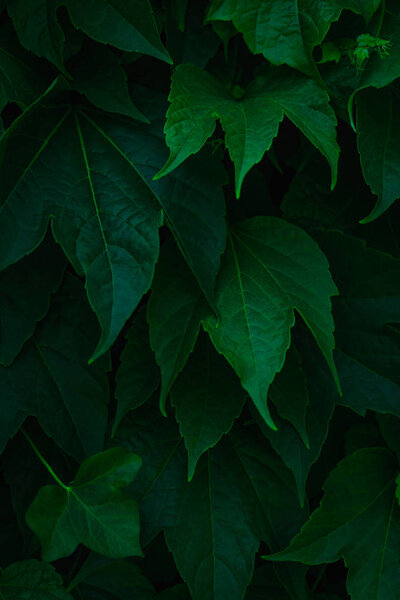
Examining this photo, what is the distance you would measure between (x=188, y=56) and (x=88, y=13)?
157 mm

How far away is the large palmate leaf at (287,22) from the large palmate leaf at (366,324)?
257mm

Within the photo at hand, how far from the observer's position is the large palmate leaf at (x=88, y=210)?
764 millimetres

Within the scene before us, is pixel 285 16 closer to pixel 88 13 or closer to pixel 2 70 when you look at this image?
pixel 88 13

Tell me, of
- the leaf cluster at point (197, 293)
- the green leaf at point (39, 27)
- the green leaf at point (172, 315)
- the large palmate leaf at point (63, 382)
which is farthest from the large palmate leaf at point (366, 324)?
the green leaf at point (39, 27)

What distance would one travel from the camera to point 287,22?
2.66ft

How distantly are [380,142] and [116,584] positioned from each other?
0.74 metres

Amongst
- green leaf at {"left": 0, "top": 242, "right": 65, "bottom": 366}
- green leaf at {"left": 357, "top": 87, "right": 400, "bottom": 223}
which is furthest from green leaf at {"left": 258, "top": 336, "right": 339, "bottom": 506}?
green leaf at {"left": 0, "top": 242, "right": 65, "bottom": 366}

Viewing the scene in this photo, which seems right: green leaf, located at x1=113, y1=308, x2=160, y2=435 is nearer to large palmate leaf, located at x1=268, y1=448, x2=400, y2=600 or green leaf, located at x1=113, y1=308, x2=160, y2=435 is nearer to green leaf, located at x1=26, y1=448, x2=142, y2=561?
green leaf, located at x1=26, y1=448, x2=142, y2=561

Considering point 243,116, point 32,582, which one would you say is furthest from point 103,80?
point 32,582

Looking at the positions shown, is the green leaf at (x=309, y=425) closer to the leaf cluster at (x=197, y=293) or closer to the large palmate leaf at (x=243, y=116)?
the leaf cluster at (x=197, y=293)

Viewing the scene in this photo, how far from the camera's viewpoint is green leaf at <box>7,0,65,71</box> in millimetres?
811

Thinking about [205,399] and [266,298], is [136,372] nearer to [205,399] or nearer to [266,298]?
[205,399]

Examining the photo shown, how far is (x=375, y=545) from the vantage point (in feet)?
3.10

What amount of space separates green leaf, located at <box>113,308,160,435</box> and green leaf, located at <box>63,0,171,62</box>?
0.35m
